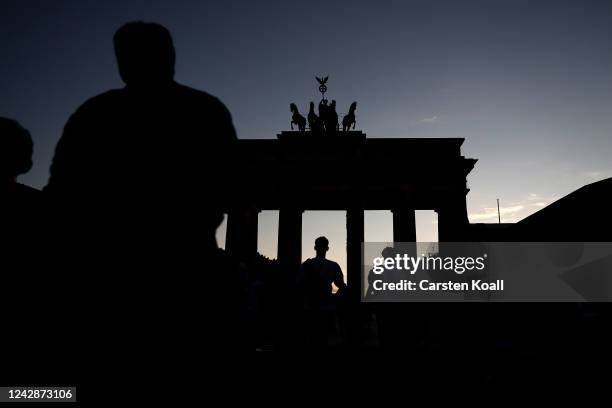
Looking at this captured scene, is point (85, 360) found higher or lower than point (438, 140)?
lower

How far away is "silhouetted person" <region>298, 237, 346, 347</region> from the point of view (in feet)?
23.0

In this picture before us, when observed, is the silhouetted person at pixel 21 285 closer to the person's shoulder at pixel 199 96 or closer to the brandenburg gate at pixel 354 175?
the person's shoulder at pixel 199 96

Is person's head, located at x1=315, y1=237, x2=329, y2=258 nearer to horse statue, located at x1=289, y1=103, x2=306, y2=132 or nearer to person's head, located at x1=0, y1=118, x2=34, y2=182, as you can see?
person's head, located at x1=0, y1=118, x2=34, y2=182

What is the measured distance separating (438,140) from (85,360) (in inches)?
952

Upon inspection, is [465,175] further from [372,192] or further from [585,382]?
[585,382]

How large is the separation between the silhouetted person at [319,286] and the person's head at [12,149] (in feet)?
18.1

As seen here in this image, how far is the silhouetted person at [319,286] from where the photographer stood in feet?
23.0

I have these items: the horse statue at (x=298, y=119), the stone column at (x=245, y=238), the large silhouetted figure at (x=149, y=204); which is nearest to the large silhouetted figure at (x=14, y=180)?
the large silhouetted figure at (x=149, y=204)

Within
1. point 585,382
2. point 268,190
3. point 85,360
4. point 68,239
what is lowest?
point 585,382

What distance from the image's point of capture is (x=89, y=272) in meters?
1.15

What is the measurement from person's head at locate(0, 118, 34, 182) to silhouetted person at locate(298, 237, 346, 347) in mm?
5518

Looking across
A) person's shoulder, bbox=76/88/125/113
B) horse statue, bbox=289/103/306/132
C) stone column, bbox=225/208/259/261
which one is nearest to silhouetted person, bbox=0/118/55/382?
person's shoulder, bbox=76/88/125/113

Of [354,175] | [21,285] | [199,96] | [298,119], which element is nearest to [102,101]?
[199,96]

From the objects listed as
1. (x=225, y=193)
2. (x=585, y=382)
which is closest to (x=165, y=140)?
(x=225, y=193)
